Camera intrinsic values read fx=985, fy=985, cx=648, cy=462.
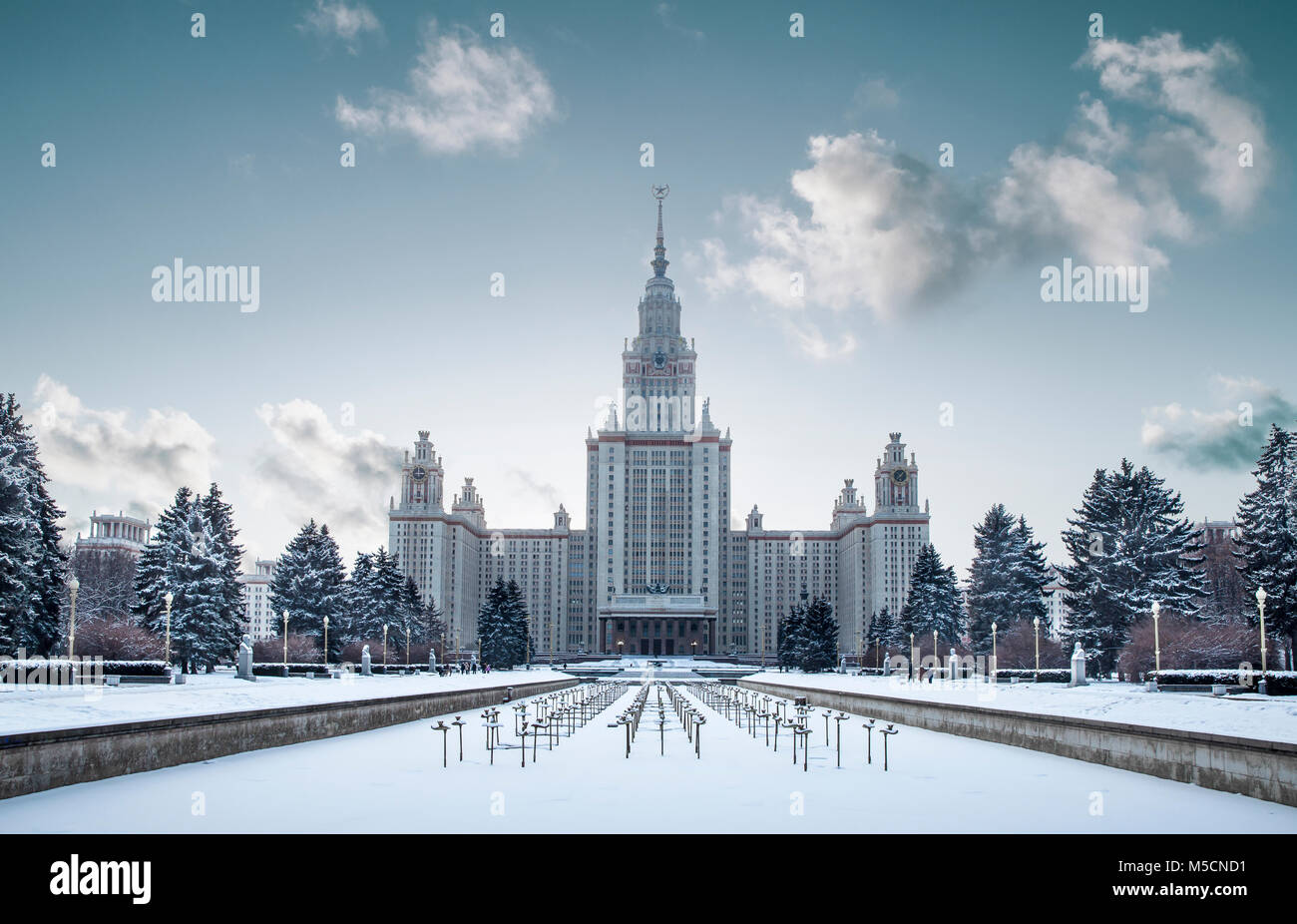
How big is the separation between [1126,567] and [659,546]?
342 feet

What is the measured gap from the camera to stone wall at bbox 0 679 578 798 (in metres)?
13.5

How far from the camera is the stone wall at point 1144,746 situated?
13984 millimetres

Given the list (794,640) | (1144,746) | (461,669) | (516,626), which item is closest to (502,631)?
(516,626)

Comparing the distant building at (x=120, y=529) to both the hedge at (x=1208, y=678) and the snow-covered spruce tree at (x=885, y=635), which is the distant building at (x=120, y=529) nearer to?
the snow-covered spruce tree at (x=885, y=635)

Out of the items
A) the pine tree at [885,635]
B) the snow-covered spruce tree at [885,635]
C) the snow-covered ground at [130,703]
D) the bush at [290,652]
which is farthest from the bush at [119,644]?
the snow-covered spruce tree at [885,635]

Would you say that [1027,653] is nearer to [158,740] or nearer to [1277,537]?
[1277,537]

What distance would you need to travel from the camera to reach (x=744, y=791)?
15789 mm

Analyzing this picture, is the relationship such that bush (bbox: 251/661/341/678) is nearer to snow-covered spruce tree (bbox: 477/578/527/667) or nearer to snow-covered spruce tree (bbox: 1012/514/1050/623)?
snow-covered spruce tree (bbox: 477/578/527/667)

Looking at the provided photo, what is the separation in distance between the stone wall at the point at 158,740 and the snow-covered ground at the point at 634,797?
29 cm

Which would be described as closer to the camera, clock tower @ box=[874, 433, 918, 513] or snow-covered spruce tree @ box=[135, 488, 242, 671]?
snow-covered spruce tree @ box=[135, 488, 242, 671]

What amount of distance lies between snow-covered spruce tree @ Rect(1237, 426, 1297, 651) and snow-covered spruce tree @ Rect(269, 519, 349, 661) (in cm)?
6033

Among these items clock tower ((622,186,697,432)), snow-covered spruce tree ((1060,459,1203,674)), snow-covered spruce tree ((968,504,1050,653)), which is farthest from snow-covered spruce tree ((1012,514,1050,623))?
clock tower ((622,186,697,432))
